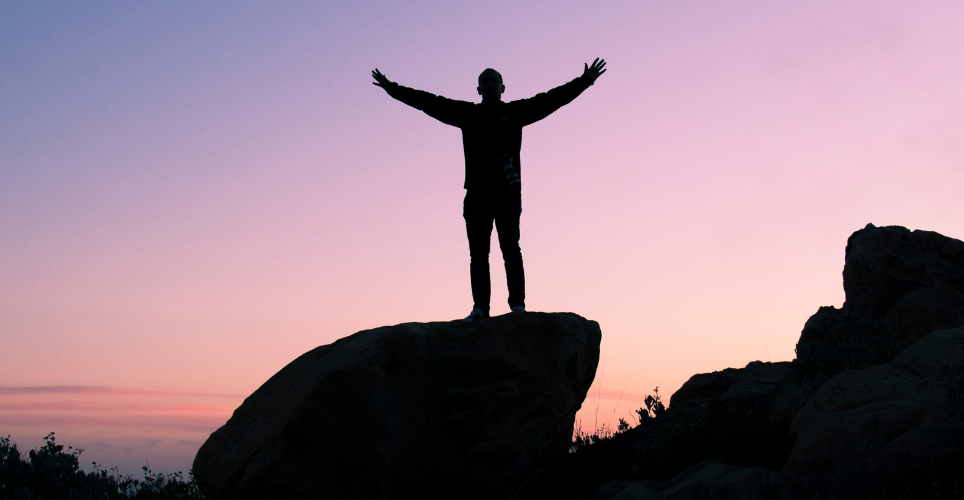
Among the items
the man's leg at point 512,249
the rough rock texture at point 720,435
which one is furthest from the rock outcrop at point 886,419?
the man's leg at point 512,249

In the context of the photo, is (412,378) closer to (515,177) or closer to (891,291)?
(515,177)

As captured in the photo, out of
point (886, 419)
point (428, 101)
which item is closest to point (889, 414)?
point (886, 419)

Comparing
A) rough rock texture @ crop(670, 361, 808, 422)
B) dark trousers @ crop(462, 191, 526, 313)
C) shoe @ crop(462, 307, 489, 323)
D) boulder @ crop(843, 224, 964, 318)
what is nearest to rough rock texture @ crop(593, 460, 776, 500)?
rough rock texture @ crop(670, 361, 808, 422)

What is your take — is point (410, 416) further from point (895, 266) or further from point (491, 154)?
point (895, 266)

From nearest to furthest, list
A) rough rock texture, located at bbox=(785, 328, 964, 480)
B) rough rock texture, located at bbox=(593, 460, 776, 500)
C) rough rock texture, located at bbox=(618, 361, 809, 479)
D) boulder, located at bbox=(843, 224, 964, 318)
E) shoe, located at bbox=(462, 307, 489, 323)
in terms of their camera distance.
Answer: rough rock texture, located at bbox=(785, 328, 964, 480) < rough rock texture, located at bbox=(593, 460, 776, 500) < rough rock texture, located at bbox=(618, 361, 809, 479) < shoe, located at bbox=(462, 307, 489, 323) < boulder, located at bbox=(843, 224, 964, 318)

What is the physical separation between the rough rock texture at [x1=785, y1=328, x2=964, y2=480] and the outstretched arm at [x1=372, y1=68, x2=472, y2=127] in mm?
4865

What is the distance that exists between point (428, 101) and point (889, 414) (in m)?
5.63

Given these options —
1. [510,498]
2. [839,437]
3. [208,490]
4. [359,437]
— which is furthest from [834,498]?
[208,490]

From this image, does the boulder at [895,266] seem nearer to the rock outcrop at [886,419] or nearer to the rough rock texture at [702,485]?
the rock outcrop at [886,419]

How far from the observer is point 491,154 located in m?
7.79

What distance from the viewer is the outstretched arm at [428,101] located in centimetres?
796

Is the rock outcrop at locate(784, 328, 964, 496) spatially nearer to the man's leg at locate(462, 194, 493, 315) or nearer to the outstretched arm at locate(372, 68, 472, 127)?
the man's leg at locate(462, 194, 493, 315)

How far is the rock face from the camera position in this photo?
248 inches

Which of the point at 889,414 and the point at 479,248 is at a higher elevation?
the point at 479,248
